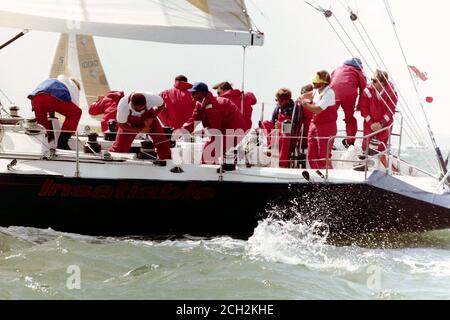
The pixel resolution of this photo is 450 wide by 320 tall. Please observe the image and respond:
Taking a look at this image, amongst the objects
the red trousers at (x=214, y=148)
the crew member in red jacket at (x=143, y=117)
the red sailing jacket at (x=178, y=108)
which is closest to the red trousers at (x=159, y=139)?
the crew member in red jacket at (x=143, y=117)

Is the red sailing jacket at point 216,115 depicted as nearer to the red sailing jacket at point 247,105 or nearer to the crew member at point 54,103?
the crew member at point 54,103

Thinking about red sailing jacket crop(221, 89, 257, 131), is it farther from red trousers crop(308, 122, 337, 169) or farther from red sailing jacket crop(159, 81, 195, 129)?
red trousers crop(308, 122, 337, 169)

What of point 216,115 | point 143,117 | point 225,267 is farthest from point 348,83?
point 225,267

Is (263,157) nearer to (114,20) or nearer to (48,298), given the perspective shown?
(114,20)

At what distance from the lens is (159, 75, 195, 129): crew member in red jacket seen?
31.8ft

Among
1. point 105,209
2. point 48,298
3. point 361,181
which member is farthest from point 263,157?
point 48,298

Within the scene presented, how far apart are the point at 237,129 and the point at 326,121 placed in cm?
106

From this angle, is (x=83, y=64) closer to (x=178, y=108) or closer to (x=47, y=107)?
(x=178, y=108)

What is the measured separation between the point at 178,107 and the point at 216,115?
6.23ft

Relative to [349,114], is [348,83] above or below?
above

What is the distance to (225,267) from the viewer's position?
20.9 ft

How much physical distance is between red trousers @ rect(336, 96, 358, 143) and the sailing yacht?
1379 mm

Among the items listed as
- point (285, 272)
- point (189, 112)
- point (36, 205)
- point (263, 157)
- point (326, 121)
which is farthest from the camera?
point (189, 112)

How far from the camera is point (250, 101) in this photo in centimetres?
999
